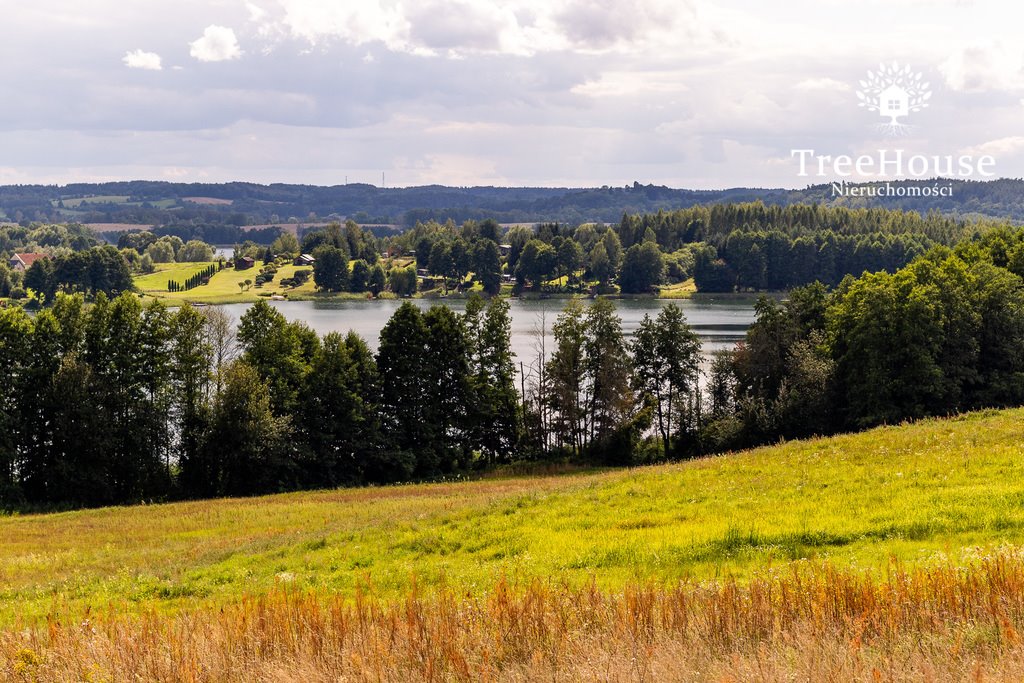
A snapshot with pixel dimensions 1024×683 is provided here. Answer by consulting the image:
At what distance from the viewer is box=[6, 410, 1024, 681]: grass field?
7945 mm

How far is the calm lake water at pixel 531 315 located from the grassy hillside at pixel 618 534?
56926 millimetres

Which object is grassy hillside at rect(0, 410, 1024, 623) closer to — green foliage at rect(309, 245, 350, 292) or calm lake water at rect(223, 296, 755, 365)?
calm lake water at rect(223, 296, 755, 365)

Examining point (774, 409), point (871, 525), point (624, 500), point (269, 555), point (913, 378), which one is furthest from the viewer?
point (774, 409)

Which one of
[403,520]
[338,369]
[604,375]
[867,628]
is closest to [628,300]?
[604,375]

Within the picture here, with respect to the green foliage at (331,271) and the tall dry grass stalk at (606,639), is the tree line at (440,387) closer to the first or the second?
the tall dry grass stalk at (606,639)

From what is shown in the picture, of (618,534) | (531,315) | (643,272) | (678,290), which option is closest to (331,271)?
(643,272)

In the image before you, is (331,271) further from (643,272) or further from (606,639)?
(606,639)

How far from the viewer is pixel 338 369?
1972 inches

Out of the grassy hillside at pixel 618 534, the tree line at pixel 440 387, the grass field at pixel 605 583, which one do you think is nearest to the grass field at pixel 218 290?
the tree line at pixel 440 387

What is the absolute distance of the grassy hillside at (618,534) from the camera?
13.6m

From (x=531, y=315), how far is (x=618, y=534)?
11623cm

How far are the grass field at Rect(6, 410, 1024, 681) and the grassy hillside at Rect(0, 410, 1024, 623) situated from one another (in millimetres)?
95

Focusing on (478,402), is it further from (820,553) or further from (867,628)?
(867,628)

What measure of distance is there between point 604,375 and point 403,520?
36.1 metres
